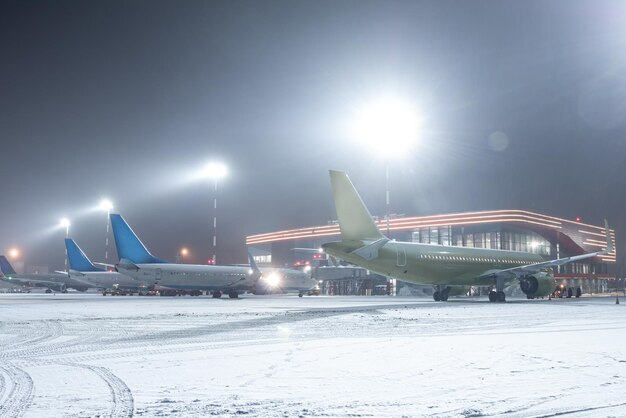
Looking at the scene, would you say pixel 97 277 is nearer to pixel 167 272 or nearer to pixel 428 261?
pixel 167 272

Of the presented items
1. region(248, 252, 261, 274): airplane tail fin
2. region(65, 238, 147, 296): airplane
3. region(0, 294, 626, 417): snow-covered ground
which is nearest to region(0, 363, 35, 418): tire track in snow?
region(0, 294, 626, 417): snow-covered ground

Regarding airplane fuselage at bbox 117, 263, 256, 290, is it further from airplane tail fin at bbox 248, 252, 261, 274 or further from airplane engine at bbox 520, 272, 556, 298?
airplane engine at bbox 520, 272, 556, 298

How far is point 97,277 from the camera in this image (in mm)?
79438

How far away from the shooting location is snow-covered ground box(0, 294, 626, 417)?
6816 mm

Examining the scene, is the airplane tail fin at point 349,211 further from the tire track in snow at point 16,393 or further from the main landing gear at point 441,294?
the tire track in snow at point 16,393

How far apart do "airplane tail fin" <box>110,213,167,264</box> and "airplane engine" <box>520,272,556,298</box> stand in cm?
3602

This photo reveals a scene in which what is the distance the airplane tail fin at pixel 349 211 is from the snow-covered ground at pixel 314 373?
1680 centimetres

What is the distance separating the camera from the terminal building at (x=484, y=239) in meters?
82.4

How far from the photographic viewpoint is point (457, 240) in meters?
85.1

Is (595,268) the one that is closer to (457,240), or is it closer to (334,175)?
(457,240)

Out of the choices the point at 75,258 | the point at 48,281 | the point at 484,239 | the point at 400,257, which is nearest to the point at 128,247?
the point at 75,258

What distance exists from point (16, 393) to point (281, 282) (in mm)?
56028

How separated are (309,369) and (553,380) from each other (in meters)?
3.83

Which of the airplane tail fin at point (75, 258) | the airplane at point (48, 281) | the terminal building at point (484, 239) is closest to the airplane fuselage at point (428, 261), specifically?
the terminal building at point (484, 239)
